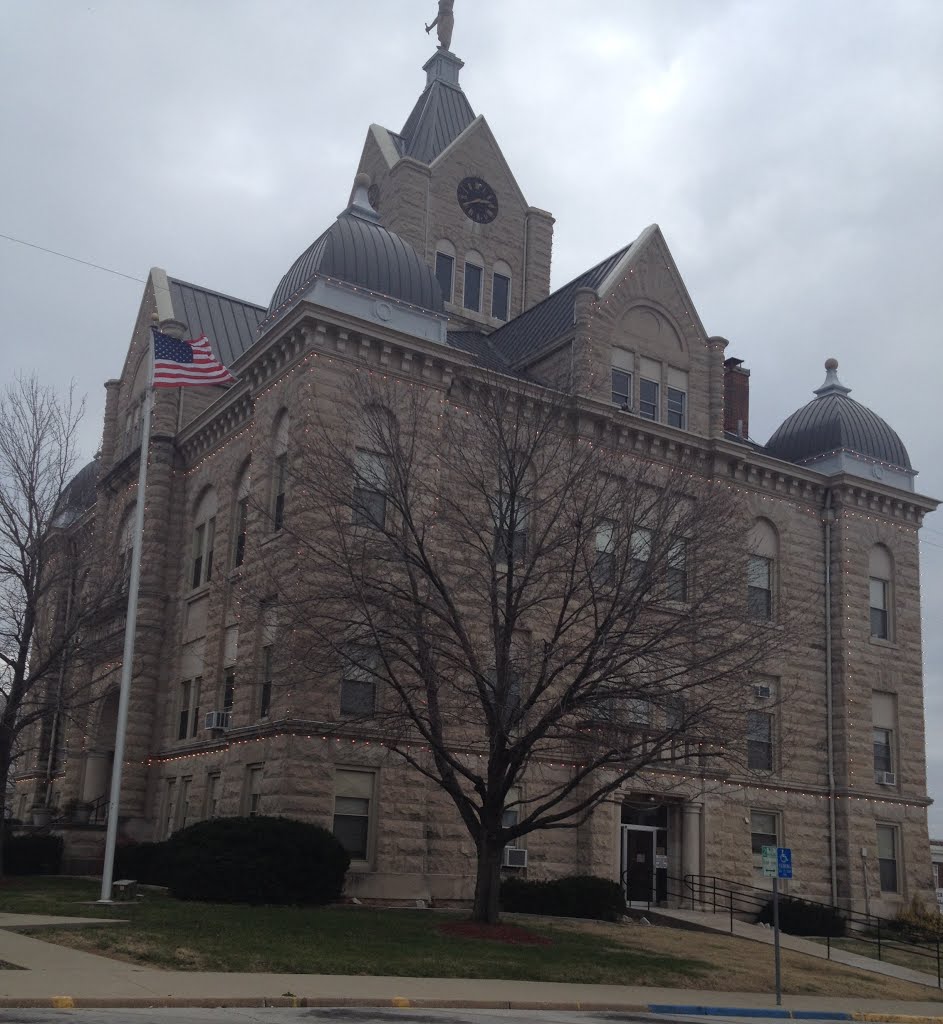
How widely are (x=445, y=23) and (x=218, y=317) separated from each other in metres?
18.3

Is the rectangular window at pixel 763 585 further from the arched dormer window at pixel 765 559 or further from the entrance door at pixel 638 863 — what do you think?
the entrance door at pixel 638 863

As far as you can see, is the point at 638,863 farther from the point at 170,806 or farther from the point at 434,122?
the point at 434,122

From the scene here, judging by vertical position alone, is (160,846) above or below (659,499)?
below

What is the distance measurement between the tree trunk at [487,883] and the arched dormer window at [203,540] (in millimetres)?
14259

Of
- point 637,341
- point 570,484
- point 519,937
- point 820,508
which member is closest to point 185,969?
point 519,937

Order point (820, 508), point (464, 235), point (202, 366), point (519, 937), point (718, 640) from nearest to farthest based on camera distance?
point (519, 937) < point (718, 640) < point (202, 366) < point (820, 508) < point (464, 235)

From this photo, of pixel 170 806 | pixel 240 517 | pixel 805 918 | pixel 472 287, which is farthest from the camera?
pixel 472 287

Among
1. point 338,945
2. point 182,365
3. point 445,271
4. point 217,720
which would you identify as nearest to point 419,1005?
point 338,945

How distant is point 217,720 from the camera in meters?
30.1

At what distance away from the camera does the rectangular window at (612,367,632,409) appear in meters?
34.8

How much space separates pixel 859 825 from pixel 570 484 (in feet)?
58.0

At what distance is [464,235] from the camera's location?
143 ft

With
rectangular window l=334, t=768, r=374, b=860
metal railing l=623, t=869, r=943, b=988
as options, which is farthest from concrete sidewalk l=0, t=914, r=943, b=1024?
metal railing l=623, t=869, r=943, b=988

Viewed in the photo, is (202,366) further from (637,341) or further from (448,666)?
(637,341)
